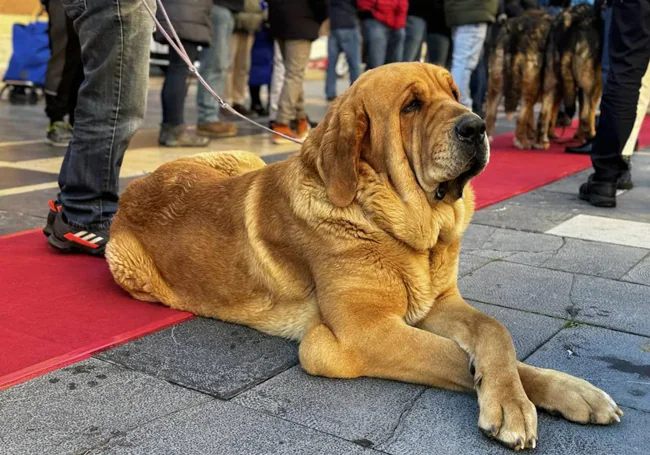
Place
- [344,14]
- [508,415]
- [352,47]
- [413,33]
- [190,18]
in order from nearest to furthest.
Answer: [508,415] < [190,18] < [344,14] < [352,47] < [413,33]

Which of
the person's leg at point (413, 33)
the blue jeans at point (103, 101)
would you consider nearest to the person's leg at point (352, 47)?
the person's leg at point (413, 33)

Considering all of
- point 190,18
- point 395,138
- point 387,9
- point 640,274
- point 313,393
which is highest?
point 387,9

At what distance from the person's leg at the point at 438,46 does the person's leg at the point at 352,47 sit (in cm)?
113

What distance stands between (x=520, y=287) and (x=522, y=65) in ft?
17.1

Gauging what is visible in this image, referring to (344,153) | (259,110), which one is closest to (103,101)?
(344,153)

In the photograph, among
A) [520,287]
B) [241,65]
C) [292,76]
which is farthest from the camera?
[241,65]

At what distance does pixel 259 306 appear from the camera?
318 cm

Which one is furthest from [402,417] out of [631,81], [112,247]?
[631,81]

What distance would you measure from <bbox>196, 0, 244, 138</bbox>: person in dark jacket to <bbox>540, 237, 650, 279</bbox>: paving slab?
5.24 meters

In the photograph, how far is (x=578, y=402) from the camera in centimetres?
241

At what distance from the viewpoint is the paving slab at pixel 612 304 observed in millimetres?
3281

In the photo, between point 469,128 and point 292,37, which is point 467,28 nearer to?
point 292,37

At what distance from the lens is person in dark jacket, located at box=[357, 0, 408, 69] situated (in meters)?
9.16

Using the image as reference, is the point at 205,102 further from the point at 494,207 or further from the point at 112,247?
the point at 112,247
